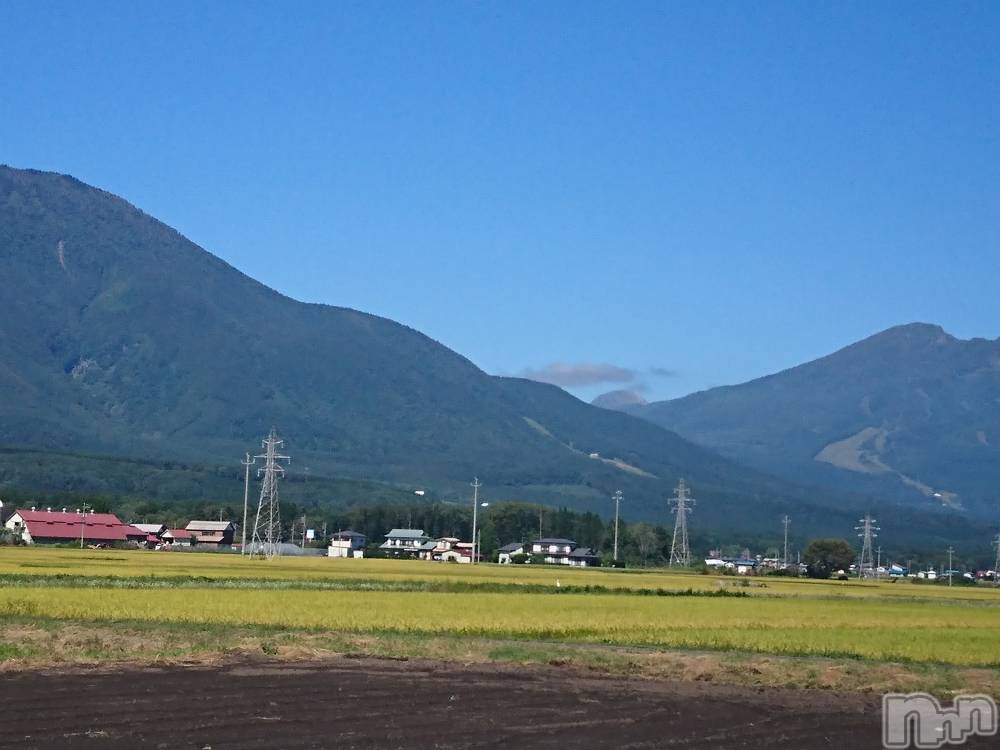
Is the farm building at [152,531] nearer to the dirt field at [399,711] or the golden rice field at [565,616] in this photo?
the golden rice field at [565,616]

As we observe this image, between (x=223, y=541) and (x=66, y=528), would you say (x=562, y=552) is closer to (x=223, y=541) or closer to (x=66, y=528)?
(x=223, y=541)

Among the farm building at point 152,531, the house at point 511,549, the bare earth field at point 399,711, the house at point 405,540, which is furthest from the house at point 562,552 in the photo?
the bare earth field at point 399,711

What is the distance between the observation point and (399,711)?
1862cm

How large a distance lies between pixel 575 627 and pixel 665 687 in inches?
447

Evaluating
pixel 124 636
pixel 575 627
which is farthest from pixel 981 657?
pixel 124 636

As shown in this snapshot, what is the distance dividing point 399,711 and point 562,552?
11917cm

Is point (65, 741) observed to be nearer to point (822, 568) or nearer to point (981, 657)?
point (981, 657)

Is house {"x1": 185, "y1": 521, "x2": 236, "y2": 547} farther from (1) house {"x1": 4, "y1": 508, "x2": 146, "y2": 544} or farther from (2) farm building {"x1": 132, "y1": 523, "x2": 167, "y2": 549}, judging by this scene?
(1) house {"x1": 4, "y1": 508, "x2": 146, "y2": 544}

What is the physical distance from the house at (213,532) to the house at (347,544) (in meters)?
10.4

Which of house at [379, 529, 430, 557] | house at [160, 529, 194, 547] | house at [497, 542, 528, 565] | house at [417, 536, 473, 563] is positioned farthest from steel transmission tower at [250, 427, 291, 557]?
house at [497, 542, 528, 565]

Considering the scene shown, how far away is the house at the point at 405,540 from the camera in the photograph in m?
141

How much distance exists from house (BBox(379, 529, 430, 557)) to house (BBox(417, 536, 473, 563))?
2.20 ft

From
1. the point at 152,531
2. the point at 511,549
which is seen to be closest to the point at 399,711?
the point at 152,531

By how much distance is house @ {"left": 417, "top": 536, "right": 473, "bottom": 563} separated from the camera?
438 feet
